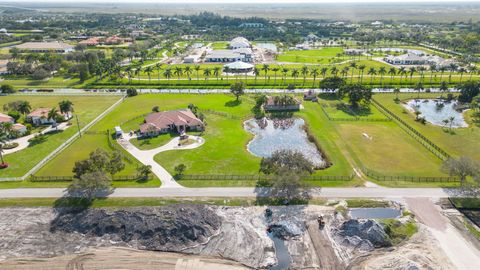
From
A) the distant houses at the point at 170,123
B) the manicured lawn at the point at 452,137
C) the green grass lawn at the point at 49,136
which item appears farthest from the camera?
the distant houses at the point at 170,123

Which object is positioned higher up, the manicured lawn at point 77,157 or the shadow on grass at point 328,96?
the shadow on grass at point 328,96

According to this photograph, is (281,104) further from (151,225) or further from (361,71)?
(151,225)

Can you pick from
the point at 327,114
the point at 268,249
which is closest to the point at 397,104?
the point at 327,114

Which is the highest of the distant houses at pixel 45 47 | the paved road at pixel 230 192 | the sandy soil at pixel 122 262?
the distant houses at pixel 45 47

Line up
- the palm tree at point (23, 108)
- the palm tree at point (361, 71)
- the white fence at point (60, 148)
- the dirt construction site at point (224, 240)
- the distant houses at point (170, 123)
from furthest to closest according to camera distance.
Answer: the palm tree at point (361, 71), the palm tree at point (23, 108), the distant houses at point (170, 123), the white fence at point (60, 148), the dirt construction site at point (224, 240)

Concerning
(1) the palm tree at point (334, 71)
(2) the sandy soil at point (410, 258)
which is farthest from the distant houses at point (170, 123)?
(1) the palm tree at point (334, 71)

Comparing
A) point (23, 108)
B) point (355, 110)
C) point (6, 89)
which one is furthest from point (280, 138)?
point (6, 89)

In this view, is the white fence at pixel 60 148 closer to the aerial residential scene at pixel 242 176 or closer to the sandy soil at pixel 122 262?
the aerial residential scene at pixel 242 176
